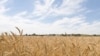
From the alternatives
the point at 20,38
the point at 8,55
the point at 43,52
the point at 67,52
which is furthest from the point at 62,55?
the point at 8,55

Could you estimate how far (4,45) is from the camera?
3.12 metres

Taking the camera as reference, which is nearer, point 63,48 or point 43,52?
point 43,52

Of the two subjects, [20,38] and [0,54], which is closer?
[0,54]

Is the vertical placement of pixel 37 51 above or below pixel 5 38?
below

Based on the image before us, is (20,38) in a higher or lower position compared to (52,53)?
higher

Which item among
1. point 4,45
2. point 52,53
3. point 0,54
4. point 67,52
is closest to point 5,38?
point 4,45

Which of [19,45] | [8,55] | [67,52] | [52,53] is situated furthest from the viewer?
[67,52]

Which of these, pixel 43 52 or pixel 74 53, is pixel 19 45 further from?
pixel 74 53

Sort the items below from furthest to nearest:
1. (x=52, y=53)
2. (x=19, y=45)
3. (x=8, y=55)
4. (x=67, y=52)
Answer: (x=67, y=52), (x=52, y=53), (x=19, y=45), (x=8, y=55)

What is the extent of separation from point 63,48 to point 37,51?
688mm

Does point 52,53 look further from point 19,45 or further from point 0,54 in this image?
point 0,54

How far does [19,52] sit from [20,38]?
0.28 meters

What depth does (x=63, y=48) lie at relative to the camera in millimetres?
3734

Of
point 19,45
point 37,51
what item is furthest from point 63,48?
point 19,45
